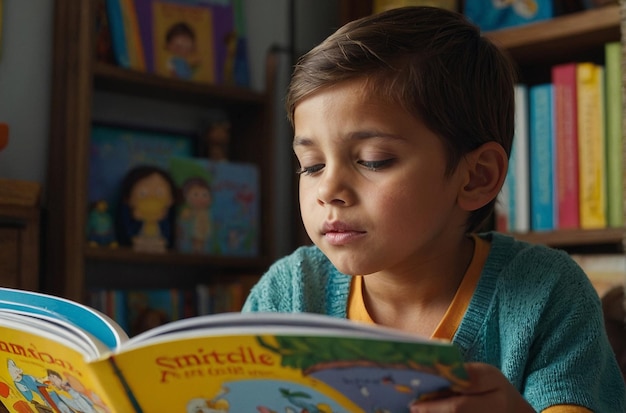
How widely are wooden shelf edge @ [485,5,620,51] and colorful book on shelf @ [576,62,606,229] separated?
0.28ft

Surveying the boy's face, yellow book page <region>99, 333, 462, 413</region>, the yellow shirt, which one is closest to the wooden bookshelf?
the yellow shirt

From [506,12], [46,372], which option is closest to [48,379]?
[46,372]

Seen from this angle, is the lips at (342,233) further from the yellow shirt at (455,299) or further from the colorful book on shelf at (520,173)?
the colorful book on shelf at (520,173)

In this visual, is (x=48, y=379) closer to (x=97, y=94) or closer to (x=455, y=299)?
(x=455, y=299)

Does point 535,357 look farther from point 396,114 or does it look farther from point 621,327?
point 621,327

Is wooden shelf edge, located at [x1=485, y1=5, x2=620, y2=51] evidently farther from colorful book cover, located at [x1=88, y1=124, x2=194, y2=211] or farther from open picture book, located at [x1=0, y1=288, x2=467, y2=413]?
open picture book, located at [x1=0, y1=288, x2=467, y2=413]

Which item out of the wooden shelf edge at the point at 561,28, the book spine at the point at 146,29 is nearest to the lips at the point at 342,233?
the wooden shelf edge at the point at 561,28

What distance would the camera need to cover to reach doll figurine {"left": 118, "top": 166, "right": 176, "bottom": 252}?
2078 mm

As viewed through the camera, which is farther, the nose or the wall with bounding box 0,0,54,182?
the wall with bounding box 0,0,54,182

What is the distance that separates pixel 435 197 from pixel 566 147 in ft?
3.27

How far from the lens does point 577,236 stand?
1854 mm

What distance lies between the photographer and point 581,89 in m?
1.86

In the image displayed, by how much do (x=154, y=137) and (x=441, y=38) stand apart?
1350 mm

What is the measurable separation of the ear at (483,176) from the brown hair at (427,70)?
16mm
